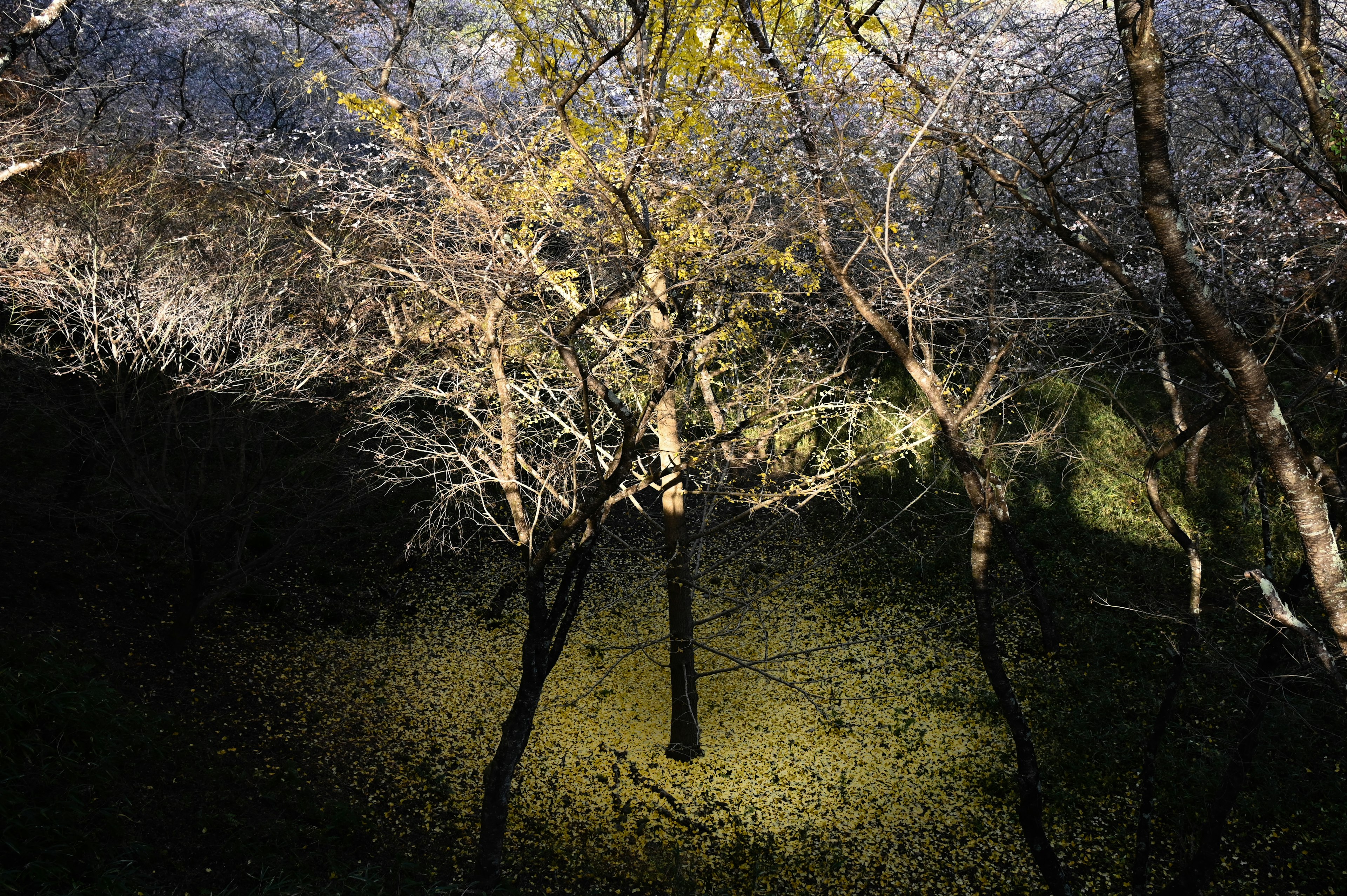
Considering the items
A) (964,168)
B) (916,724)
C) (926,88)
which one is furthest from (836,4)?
(916,724)

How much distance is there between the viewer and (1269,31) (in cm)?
394

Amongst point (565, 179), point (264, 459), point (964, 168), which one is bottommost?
point (264, 459)

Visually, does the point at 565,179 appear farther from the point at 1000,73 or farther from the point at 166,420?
the point at 166,420

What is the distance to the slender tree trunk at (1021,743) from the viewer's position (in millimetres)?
5430

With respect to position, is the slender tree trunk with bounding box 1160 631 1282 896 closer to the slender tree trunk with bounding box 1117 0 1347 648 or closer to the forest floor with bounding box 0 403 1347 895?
the forest floor with bounding box 0 403 1347 895

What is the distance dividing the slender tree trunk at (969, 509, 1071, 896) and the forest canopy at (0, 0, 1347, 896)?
3 cm

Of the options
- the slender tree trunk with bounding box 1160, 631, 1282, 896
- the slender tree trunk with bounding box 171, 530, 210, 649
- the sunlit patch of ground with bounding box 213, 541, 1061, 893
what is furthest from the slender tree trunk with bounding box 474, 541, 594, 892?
the slender tree trunk with bounding box 1160, 631, 1282, 896

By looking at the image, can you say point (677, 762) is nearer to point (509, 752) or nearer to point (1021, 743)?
point (509, 752)

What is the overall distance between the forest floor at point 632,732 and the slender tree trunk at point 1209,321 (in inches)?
61.0

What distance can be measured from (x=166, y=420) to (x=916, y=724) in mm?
7665

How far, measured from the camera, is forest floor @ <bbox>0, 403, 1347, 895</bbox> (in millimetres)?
5645

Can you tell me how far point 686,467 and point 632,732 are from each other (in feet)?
11.7

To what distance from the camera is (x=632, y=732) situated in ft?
26.9

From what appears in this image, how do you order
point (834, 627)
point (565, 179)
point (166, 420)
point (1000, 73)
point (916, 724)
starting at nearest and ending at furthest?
point (1000, 73) < point (565, 179) < point (166, 420) < point (916, 724) < point (834, 627)
